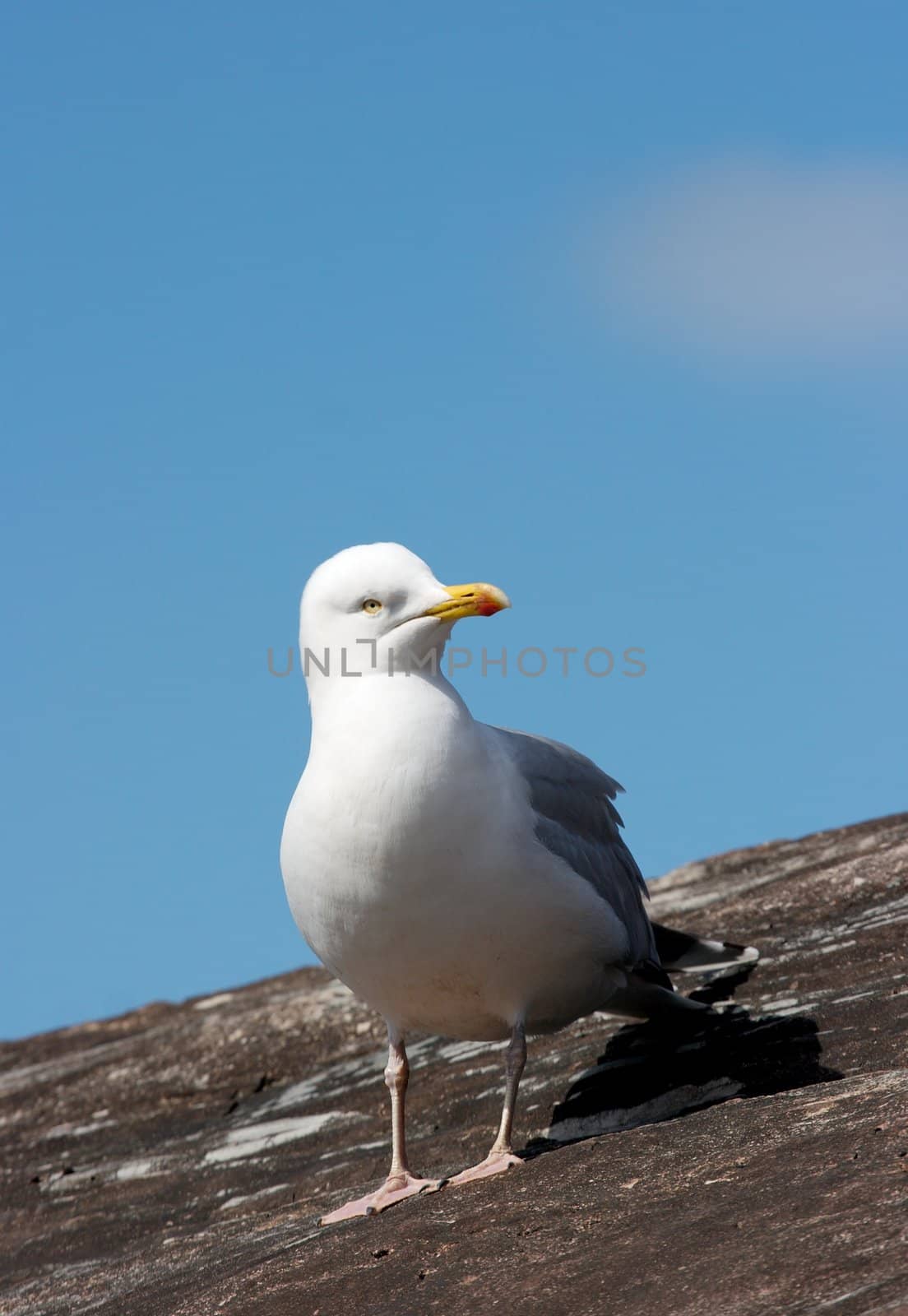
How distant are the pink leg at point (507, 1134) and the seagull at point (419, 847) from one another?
10mm

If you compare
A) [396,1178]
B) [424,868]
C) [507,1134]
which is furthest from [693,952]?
[424,868]

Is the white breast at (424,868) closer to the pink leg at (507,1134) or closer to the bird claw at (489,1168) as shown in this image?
the pink leg at (507,1134)

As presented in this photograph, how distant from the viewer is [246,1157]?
9.35 meters

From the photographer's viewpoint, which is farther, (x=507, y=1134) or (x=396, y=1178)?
(x=396, y=1178)

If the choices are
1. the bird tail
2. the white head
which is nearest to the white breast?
the white head

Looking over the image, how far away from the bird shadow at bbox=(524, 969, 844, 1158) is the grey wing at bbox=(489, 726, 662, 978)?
→ 0.53 metres

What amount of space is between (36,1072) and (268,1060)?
125 inches

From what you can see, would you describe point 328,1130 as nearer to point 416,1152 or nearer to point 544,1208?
point 416,1152

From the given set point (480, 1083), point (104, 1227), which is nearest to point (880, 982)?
point (480, 1083)

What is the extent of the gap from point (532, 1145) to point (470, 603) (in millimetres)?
2553

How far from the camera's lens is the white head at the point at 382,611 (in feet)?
21.7

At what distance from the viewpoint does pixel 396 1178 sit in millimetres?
6695

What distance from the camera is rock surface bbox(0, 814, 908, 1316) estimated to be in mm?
4461

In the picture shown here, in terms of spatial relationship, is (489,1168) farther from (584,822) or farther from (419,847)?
(584,822)
